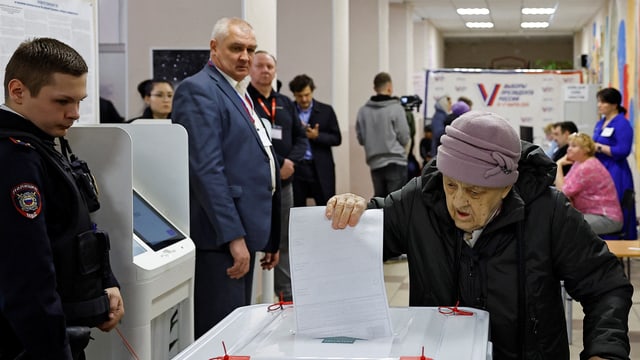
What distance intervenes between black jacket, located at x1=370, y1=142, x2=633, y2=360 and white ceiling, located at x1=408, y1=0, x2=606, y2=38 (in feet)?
41.6

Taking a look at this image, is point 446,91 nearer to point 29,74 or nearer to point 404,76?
point 404,76

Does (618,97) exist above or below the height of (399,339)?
above

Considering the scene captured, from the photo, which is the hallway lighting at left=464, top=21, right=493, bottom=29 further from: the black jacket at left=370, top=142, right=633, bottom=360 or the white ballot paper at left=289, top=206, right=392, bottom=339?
the white ballot paper at left=289, top=206, right=392, bottom=339

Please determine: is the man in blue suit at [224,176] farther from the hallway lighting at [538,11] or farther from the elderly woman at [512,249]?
the hallway lighting at [538,11]

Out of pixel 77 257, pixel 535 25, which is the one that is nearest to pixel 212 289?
pixel 77 257

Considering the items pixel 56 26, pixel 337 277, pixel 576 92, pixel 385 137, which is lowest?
pixel 337 277

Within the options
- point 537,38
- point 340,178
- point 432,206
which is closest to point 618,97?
point 340,178

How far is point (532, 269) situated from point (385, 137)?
6685 millimetres

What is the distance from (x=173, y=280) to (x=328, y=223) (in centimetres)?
120

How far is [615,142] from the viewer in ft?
Answer: 26.1

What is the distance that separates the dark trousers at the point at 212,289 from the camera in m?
3.57

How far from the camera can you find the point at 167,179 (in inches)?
123

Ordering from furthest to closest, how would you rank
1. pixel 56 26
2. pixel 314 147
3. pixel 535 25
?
1. pixel 535 25
2. pixel 314 147
3. pixel 56 26

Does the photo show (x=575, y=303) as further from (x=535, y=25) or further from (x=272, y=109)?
(x=535, y=25)
